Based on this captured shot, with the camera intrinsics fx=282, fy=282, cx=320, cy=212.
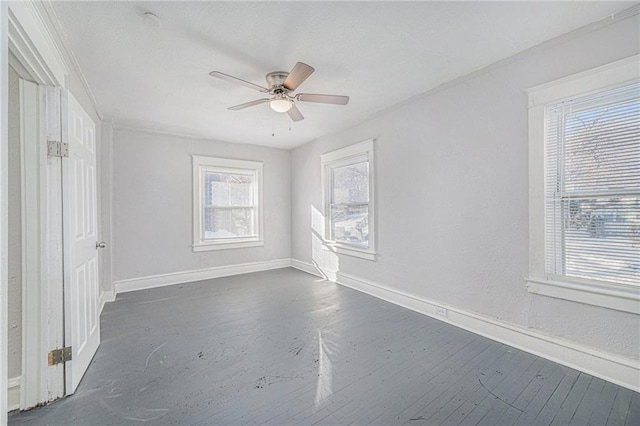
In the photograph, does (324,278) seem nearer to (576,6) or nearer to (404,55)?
(404,55)

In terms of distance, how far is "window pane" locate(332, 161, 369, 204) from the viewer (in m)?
4.18

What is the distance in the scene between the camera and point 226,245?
5.11 meters

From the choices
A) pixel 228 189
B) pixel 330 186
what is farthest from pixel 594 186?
pixel 228 189

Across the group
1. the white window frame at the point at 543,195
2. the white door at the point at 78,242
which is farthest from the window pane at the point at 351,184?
the white door at the point at 78,242

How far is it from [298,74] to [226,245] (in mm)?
3665

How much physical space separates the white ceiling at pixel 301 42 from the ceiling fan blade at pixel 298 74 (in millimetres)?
219

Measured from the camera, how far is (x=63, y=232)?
1886mm

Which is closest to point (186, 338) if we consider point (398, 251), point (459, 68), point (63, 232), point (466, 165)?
point (63, 232)

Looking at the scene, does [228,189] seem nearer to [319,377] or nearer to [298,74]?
[298,74]

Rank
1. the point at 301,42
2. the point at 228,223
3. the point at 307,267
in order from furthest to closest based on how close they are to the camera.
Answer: the point at 307,267, the point at 228,223, the point at 301,42

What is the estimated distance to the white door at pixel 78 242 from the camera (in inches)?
75.0

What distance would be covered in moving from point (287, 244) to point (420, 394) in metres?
4.24

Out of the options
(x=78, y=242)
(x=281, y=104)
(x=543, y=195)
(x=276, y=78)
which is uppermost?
(x=276, y=78)

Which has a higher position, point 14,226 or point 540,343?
point 14,226
